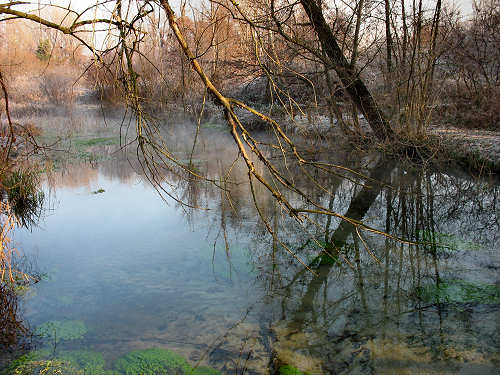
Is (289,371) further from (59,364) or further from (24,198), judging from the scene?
(24,198)

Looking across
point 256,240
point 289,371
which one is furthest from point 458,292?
point 256,240

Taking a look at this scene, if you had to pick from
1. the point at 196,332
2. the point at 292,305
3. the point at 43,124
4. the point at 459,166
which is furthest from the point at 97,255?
the point at 43,124

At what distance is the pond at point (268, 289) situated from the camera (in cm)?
287

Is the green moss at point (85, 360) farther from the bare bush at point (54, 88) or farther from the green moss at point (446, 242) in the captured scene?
the bare bush at point (54, 88)

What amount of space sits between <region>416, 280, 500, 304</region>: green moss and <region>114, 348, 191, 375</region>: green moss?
197 cm

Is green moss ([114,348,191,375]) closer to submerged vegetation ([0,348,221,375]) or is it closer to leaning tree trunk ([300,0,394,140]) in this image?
submerged vegetation ([0,348,221,375])

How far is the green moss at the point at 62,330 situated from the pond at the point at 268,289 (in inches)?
0.5

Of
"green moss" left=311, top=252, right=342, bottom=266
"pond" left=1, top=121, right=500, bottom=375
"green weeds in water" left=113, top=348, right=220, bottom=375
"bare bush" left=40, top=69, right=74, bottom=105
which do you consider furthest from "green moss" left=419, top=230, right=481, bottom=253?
"bare bush" left=40, top=69, right=74, bottom=105

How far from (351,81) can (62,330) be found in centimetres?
627

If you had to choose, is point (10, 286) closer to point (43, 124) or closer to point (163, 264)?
point (163, 264)

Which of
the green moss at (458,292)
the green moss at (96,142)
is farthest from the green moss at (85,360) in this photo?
the green moss at (96,142)

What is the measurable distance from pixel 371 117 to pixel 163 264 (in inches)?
207

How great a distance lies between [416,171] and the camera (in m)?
7.91

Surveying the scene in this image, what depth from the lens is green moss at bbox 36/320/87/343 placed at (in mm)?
3213
